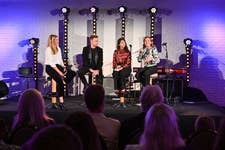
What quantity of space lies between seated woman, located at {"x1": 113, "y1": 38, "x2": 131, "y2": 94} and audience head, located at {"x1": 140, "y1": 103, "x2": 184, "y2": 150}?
5503 millimetres

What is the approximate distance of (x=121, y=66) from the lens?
8.19 metres

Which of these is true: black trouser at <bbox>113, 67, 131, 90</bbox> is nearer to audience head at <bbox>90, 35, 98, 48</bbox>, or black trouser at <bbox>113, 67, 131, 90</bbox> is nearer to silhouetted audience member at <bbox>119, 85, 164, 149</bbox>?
audience head at <bbox>90, 35, 98, 48</bbox>

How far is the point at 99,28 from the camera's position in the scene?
10.4m

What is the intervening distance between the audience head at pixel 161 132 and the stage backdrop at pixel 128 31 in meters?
7.63

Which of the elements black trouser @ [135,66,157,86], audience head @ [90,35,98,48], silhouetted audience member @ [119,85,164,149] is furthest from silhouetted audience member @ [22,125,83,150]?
audience head @ [90,35,98,48]

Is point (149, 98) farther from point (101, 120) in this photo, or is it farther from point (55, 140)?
point (55, 140)

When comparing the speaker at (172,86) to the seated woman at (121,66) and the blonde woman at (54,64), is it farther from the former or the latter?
the blonde woman at (54,64)

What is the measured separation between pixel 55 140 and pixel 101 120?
7.12 feet

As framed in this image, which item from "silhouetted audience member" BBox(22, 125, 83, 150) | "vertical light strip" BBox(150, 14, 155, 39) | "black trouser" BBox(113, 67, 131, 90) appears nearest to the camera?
"silhouetted audience member" BBox(22, 125, 83, 150)

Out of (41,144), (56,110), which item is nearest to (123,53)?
(56,110)

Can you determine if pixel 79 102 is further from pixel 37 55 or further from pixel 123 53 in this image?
pixel 37 55

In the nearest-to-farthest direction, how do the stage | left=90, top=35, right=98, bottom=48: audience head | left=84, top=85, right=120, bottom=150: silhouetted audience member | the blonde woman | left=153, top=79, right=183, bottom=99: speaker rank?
1. left=84, top=85, right=120, bottom=150: silhouetted audience member
2. the stage
3. the blonde woman
4. left=90, top=35, right=98, bottom=48: audience head
5. left=153, top=79, right=183, bottom=99: speaker

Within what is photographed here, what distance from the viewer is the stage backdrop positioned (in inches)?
399

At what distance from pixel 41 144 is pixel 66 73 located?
6698 mm
